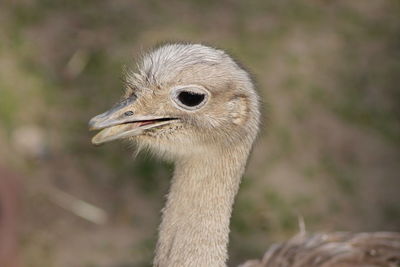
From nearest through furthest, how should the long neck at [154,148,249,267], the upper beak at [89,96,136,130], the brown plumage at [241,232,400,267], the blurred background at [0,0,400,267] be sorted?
1. the upper beak at [89,96,136,130]
2. the long neck at [154,148,249,267]
3. the brown plumage at [241,232,400,267]
4. the blurred background at [0,0,400,267]

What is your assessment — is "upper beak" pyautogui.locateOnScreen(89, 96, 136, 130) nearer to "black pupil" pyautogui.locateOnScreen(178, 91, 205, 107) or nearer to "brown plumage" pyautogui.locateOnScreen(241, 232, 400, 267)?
"black pupil" pyautogui.locateOnScreen(178, 91, 205, 107)

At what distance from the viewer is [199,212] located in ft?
8.64

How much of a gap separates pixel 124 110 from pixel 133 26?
10.9 ft

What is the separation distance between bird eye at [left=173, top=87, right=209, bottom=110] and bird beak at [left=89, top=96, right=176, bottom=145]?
6 centimetres

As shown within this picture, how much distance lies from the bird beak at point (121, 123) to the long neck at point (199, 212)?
0.20m

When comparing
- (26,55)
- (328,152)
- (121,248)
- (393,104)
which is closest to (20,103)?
(26,55)

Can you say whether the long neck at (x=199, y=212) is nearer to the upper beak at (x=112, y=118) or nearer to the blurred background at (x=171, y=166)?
the upper beak at (x=112, y=118)

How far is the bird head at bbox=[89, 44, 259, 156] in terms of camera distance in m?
2.50

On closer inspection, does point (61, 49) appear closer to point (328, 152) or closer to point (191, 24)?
point (191, 24)

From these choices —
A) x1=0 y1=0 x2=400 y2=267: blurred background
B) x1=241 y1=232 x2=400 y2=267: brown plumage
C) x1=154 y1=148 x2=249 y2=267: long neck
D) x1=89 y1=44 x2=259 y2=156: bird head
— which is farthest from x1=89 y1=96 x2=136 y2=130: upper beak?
x1=0 y1=0 x2=400 y2=267: blurred background

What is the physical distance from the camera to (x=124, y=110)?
2488 mm

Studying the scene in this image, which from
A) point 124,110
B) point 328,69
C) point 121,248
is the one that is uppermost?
point 328,69

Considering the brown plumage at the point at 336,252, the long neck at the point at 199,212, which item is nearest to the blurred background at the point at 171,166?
A: the brown plumage at the point at 336,252

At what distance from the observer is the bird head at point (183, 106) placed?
250 centimetres
